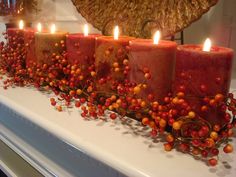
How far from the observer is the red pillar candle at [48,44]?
2.04 feet

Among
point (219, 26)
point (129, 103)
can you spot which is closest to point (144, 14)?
point (219, 26)

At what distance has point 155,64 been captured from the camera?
424mm

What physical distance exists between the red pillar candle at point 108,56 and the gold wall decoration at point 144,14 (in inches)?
4.0

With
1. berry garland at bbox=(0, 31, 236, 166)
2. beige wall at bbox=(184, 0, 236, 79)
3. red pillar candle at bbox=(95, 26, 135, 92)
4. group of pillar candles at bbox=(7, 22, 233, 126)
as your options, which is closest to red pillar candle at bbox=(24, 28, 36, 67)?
berry garland at bbox=(0, 31, 236, 166)

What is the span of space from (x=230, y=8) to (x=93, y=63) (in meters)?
0.38

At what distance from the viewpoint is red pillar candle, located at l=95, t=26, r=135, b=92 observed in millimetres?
486

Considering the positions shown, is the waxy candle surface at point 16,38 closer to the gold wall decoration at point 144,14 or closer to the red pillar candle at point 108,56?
the gold wall decoration at point 144,14

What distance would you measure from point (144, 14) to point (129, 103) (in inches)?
12.7

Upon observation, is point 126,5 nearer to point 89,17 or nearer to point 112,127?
point 89,17

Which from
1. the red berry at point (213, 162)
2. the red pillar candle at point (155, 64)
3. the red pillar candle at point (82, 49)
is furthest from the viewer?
the red pillar candle at point (82, 49)

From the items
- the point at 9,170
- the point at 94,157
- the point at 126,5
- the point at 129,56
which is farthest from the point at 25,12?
the point at 94,157

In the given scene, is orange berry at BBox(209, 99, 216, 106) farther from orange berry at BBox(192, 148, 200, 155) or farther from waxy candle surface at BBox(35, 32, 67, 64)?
waxy candle surface at BBox(35, 32, 67, 64)

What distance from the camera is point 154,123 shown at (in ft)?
1.24

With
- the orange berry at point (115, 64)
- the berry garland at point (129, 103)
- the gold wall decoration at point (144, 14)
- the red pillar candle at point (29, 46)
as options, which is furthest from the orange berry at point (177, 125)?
the red pillar candle at point (29, 46)
